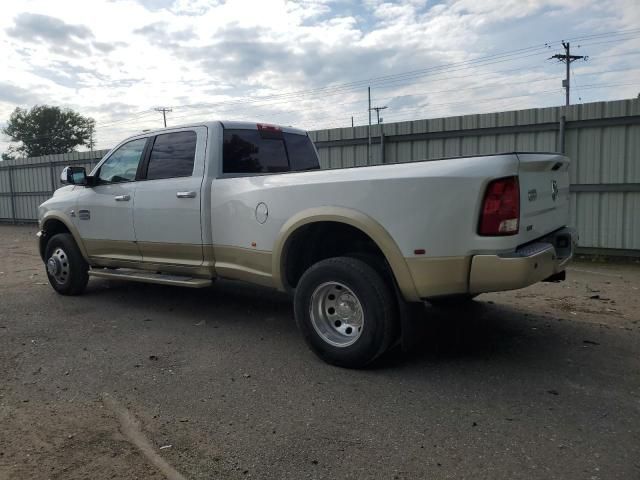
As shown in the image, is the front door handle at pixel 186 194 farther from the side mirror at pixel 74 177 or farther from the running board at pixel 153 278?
the side mirror at pixel 74 177

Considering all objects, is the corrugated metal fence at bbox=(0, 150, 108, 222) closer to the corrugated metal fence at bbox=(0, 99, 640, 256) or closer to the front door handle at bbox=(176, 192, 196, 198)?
the corrugated metal fence at bbox=(0, 99, 640, 256)

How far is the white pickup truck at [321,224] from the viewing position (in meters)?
3.49

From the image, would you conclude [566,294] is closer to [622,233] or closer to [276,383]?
[622,233]

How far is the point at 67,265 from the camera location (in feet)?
22.1

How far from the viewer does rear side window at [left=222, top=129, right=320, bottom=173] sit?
5426mm

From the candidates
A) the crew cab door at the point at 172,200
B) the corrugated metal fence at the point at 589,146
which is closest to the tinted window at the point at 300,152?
the crew cab door at the point at 172,200

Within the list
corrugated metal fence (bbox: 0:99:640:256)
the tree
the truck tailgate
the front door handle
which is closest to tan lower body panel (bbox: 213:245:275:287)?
the front door handle

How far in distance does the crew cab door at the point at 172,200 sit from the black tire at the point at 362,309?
1552 millimetres

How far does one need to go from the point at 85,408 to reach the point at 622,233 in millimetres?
8716

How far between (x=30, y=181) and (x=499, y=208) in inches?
817

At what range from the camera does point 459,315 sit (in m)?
5.60

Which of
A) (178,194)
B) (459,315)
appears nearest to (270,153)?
(178,194)

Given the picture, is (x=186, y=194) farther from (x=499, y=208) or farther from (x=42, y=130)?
(x=42, y=130)

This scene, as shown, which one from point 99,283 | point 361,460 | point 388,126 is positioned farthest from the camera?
point 388,126
